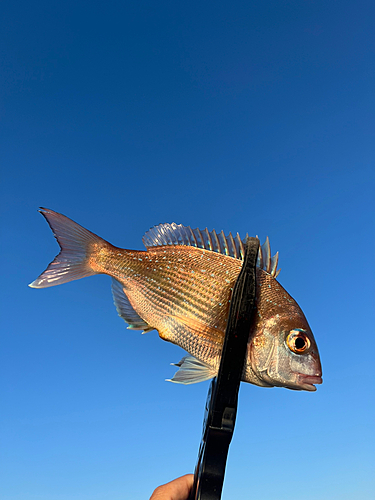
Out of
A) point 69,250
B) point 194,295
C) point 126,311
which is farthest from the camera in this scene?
point 69,250

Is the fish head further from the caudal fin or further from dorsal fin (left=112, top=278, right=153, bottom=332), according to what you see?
the caudal fin

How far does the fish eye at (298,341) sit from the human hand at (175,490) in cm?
114

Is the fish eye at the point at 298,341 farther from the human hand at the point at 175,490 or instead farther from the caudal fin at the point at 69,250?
the caudal fin at the point at 69,250

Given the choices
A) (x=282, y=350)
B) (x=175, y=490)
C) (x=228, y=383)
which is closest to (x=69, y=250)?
(x=228, y=383)

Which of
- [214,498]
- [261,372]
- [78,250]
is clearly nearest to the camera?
[214,498]

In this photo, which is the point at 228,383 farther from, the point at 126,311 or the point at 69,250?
the point at 69,250

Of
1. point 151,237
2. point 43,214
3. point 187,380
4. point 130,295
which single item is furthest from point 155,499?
point 43,214

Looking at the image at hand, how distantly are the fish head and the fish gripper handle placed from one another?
20 cm

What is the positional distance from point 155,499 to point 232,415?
90 cm

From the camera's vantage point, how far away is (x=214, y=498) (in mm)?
1800

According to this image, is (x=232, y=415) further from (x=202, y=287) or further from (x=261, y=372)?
(x=202, y=287)

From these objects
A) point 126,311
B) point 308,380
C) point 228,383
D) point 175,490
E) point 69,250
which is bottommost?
point 175,490

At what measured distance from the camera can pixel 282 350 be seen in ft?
6.49

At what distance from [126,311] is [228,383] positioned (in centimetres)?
89
